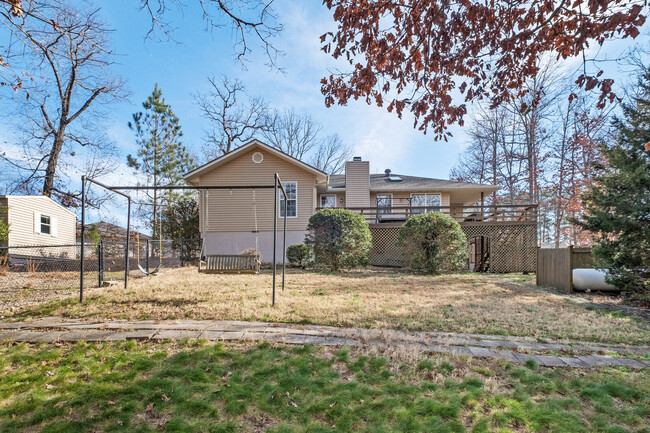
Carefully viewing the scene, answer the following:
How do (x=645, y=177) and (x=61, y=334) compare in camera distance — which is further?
(x=645, y=177)

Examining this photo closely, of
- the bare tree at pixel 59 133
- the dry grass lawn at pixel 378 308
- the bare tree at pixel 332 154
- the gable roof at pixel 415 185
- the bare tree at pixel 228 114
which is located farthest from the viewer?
the bare tree at pixel 332 154

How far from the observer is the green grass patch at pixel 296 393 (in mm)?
2477

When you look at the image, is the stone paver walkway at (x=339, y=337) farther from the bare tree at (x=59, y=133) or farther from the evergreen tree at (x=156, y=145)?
the evergreen tree at (x=156, y=145)

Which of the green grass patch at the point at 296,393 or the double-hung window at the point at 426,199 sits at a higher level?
the double-hung window at the point at 426,199

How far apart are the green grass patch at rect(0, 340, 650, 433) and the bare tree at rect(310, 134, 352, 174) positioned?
26.5 metres

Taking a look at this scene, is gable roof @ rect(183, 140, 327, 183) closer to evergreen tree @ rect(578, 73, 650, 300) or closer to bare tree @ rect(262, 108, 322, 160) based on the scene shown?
evergreen tree @ rect(578, 73, 650, 300)

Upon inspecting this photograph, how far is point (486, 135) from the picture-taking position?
23.5m

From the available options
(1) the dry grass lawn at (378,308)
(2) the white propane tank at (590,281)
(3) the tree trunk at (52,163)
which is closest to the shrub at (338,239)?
(1) the dry grass lawn at (378,308)

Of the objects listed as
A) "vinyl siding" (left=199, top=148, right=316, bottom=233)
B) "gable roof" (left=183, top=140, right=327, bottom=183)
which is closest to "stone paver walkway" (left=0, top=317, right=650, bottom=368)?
"vinyl siding" (left=199, top=148, right=316, bottom=233)

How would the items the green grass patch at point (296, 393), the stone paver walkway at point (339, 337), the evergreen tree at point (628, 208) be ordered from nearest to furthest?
the green grass patch at point (296, 393) < the stone paver walkway at point (339, 337) < the evergreen tree at point (628, 208)

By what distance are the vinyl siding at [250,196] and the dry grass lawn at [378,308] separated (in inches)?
281

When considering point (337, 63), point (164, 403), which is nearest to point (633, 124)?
point (337, 63)

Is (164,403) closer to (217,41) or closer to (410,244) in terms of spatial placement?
(217,41)

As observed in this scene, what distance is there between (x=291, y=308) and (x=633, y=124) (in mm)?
8890
